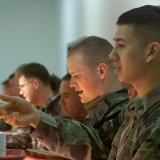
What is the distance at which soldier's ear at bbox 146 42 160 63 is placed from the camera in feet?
3.30

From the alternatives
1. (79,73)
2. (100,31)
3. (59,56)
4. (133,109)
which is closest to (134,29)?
A: (133,109)

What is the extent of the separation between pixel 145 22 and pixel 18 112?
21.6 inches

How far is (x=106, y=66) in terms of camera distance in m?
1.67

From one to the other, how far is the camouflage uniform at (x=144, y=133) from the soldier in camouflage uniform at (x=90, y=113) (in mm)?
354

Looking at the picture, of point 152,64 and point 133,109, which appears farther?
point 133,109

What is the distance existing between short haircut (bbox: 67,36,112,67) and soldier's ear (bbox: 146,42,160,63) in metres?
0.67

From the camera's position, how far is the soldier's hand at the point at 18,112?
1344mm

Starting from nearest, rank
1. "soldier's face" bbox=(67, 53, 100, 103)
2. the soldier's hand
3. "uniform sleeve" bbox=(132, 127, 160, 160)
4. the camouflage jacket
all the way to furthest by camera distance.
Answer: "uniform sleeve" bbox=(132, 127, 160, 160) < the soldier's hand < the camouflage jacket < "soldier's face" bbox=(67, 53, 100, 103)

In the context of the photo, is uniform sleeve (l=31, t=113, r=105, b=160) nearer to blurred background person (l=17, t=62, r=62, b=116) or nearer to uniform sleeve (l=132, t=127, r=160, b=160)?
uniform sleeve (l=132, t=127, r=160, b=160)

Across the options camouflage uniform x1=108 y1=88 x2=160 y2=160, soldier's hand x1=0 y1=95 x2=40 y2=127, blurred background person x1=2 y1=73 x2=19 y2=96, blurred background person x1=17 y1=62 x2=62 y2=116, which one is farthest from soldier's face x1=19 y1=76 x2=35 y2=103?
camouflage uniform x1=108 y1=88 x2=160 y2=160

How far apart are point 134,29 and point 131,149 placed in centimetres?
31

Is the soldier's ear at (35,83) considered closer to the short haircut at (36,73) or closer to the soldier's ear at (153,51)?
the short haircut at (36,73)

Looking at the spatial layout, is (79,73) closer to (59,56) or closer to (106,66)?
(106,66)

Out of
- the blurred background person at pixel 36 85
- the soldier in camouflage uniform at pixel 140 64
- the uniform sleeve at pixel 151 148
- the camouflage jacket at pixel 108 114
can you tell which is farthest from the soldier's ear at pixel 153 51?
the blurred background person at pixel 36 85
